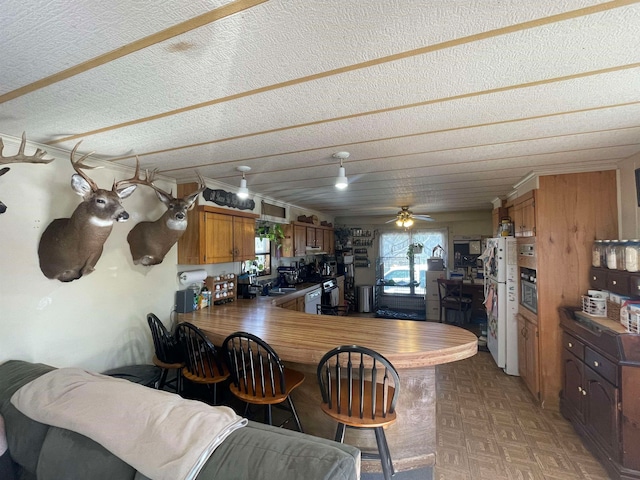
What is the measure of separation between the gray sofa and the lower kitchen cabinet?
2.03 meters

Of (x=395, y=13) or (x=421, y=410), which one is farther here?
(x=421, y=410)

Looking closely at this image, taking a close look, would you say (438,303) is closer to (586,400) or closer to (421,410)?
(586,400)

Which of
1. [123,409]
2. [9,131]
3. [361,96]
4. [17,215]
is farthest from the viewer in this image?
[17,215]

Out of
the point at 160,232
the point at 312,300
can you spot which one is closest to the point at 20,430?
the point at 160,232

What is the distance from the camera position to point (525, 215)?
129 inches

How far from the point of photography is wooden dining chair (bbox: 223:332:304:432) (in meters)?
1.92

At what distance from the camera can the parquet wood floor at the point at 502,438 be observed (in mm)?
2082

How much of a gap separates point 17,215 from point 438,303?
666cm

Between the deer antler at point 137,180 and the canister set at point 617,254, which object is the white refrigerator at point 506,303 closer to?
the canister set at point 617,254

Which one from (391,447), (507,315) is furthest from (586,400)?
(391,447)

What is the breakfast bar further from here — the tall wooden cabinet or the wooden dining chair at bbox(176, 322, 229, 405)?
the tall wooden cabinet

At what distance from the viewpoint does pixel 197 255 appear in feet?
9.98

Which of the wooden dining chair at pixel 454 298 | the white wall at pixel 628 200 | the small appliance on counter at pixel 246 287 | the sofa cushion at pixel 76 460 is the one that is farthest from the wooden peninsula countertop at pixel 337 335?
the wooden dining chair at pixel 454 298

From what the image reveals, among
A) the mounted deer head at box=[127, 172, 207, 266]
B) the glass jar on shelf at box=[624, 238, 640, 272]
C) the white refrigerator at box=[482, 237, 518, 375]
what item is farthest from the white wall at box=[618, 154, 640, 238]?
the mounted deer head at box=[127, 172, 207, 266]
